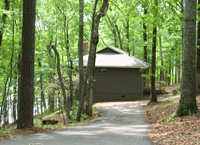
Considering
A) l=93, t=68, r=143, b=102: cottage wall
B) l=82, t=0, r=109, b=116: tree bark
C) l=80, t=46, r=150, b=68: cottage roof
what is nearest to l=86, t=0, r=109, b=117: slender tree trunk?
l=82, t=0, r=109, b=116: tree bark

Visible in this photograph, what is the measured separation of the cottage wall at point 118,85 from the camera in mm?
24109

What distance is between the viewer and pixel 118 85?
955 inches

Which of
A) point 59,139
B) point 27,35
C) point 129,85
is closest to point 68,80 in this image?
point 129,85

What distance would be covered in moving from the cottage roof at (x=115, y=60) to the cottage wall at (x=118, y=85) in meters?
0.84

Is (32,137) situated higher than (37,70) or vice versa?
(37,70)

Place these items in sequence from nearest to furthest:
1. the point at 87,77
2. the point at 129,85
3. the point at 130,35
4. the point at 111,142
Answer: the point at 111,142 → the point at 87,77 → the point at 129,85 → the point at 130,35

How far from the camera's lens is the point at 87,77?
46.0 feet

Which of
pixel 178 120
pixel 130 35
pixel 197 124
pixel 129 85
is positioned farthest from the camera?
pixel 130 35

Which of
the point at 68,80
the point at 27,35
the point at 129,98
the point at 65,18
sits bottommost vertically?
the point at 129,98

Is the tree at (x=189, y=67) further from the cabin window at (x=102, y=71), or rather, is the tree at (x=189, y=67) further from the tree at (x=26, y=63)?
the cabin window at (x=102, y=71)

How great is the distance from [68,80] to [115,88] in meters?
6.32

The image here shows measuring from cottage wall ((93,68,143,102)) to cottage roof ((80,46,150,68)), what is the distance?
836 mm

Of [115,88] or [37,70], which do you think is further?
[115,88]

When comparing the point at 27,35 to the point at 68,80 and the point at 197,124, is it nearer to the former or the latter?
the point at 197,124
